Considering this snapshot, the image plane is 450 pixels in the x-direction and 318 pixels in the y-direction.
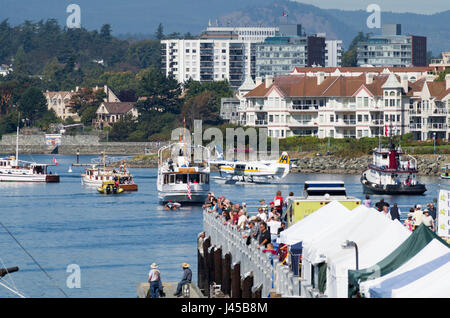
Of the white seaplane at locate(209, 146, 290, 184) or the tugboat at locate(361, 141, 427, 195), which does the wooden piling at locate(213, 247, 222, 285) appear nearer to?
the tugboat at locate(361, 141, 427, 195)

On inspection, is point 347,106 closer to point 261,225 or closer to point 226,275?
point 226,275

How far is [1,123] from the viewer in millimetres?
199125

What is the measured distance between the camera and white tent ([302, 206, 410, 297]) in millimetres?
22250

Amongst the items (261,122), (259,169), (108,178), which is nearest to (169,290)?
(108,178)

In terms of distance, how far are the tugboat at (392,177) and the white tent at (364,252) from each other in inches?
2149

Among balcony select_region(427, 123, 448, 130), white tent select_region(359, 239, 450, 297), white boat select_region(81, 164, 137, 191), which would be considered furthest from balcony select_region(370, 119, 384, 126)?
white tent select_region(359, 239, 450, 297)

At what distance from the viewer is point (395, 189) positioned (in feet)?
259

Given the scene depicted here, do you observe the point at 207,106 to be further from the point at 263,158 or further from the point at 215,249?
the point at 215,249

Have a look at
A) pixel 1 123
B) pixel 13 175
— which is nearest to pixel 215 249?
pixel 13 175

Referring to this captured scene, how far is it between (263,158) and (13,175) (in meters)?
30.8

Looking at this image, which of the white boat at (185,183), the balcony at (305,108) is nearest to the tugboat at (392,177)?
the white boat at (185,183)

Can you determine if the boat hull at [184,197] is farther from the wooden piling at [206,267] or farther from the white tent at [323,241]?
the white tent at [323,241]

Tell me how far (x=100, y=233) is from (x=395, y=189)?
2829 cm

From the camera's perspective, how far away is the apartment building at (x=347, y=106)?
127 meters
